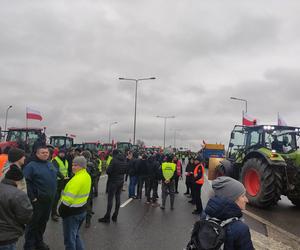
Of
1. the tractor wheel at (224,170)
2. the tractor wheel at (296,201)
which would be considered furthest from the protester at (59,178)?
the tractor wheel at (296,201)

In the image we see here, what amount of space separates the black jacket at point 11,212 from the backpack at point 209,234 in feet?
6.30

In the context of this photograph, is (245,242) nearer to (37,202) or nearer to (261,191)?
(37,202)

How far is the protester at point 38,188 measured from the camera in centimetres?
636

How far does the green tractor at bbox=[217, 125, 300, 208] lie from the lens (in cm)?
1182

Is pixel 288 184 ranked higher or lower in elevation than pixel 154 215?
higher

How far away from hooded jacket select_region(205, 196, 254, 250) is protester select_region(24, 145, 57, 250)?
13.0 ft

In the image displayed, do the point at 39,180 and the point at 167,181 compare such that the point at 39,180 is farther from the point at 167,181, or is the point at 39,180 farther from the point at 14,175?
the point at 167,181

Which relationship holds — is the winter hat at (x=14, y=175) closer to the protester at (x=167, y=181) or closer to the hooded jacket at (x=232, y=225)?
the hooded jacket at (x=232, y=225)

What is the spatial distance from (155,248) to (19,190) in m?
3.73

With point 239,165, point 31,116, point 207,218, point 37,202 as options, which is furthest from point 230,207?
point 31,116

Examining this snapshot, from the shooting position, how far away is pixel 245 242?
303 centimetres

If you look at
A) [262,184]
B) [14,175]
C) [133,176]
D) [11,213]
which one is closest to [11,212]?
[11,213]

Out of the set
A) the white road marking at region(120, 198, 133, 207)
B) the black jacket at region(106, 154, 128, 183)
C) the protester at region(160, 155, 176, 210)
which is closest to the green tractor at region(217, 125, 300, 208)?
the protester at region(160, 155, 176, 210)

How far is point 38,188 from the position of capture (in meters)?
6.41
